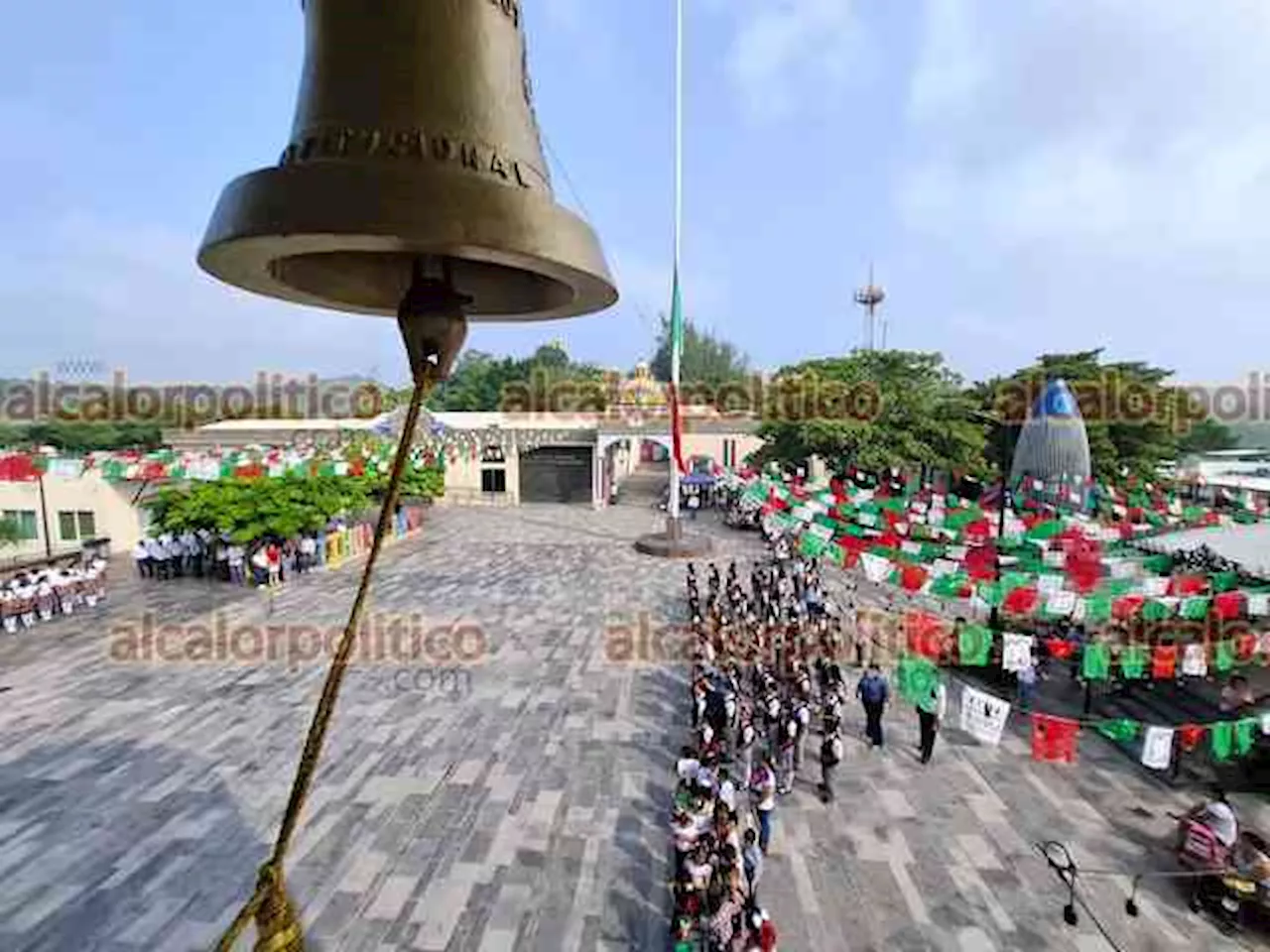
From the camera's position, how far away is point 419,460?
32312 millimetres

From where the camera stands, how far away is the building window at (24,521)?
25.2m

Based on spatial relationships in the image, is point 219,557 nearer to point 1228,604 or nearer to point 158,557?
point 158,557

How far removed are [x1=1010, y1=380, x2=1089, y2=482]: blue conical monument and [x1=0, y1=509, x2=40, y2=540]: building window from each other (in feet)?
112

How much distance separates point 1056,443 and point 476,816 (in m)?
21.9

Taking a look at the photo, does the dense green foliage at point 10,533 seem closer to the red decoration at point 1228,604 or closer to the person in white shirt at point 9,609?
the person in white shirt at point 9,609

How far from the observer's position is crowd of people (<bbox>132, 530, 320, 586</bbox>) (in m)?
20.0

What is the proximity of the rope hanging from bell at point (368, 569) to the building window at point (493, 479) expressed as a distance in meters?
35.2

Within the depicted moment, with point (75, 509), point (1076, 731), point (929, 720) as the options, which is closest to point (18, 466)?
point (75, 509)

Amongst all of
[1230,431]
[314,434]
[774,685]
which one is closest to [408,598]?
[774,685]

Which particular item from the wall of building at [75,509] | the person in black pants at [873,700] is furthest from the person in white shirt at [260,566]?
the person in black pants at [873,700]

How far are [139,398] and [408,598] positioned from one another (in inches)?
1536

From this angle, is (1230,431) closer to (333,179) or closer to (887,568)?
(887,568)

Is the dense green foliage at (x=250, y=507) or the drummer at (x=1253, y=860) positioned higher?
the dense green foliage at (x=250, y=507)

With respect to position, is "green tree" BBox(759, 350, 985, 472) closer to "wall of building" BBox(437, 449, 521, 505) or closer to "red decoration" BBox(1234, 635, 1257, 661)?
"wall of building" BBox(437, 449, 521, 505)
